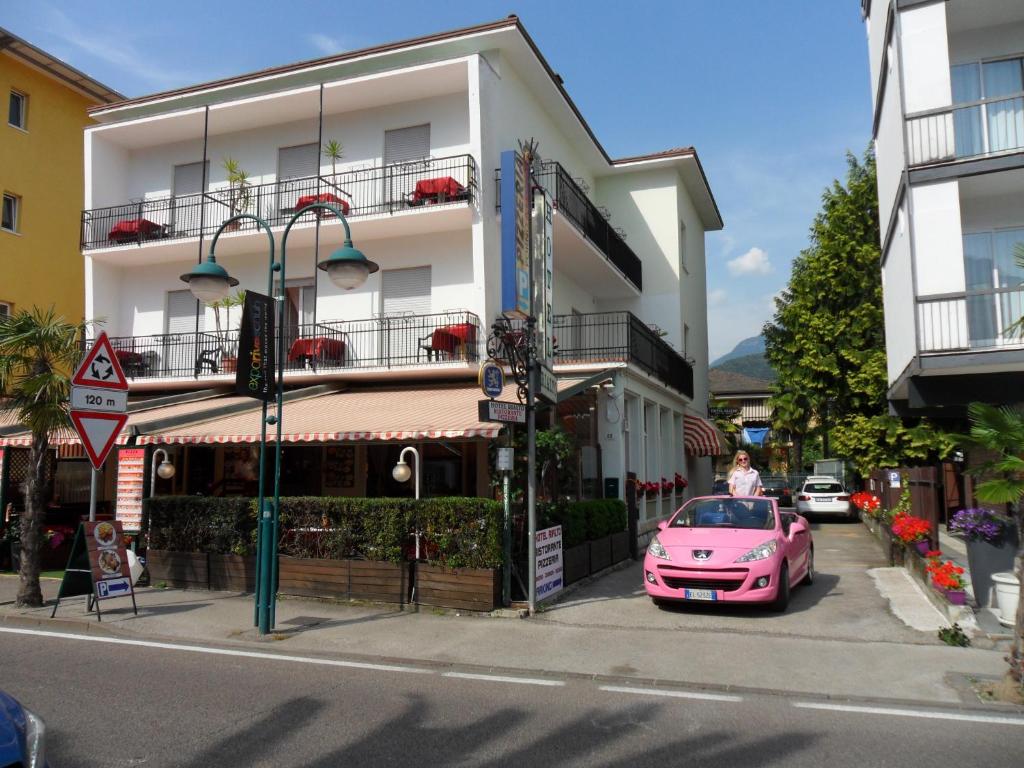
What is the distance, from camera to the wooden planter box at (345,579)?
10789mm

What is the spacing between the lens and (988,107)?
1477 cm

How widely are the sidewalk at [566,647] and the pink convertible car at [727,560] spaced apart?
0.79 m

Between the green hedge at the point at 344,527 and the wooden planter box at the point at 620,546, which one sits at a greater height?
the green hedge at the point at 344,527

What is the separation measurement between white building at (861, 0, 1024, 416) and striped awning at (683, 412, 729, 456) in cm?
914

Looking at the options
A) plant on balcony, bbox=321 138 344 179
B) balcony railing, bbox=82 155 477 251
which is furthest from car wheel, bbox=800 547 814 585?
plant on balcony, bbox=321 138 344 179

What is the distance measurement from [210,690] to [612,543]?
27.8ft

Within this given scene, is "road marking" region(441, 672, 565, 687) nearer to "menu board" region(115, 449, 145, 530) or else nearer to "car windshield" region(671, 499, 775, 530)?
"car windshield" region(671, 499, 775, 530)

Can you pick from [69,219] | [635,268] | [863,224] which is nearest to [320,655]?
[635,268]

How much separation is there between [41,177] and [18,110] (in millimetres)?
1916

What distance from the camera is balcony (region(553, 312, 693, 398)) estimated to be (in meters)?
18.2

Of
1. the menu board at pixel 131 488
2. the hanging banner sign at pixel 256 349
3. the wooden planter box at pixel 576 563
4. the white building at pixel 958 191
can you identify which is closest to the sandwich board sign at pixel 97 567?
the menu board at pixel 131 488

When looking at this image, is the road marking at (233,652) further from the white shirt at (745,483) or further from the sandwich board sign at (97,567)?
the white shirt at (745,483)

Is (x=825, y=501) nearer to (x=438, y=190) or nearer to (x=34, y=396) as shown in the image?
(x=438, y=190)

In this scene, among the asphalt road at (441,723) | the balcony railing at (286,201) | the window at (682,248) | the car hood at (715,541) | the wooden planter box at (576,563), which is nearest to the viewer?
the asphalt road at (441,723)
